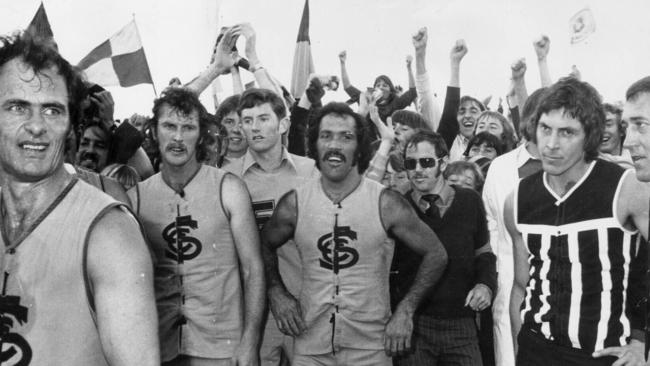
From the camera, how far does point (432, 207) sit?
4926 millimetres

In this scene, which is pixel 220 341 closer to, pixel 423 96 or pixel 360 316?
pixel 360 316

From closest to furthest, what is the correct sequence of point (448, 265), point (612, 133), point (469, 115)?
point (448, 265), point (612, 133), point (469, 115)

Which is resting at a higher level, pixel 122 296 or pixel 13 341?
pixel 122 296

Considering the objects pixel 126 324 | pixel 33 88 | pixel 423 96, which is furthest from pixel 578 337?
pixel 423 96

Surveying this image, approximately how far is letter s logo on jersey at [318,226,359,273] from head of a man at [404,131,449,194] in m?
0.95

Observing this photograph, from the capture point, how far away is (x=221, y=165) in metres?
5.91

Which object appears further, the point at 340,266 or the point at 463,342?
the point at 463,342

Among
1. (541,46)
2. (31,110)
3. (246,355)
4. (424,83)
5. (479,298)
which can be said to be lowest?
(246,355)

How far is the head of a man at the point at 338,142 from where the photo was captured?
4.43 metres

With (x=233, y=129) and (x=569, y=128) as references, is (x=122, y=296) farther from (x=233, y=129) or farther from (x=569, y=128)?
(x=233, y=129)

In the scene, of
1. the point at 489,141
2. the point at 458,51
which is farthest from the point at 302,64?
the point at 489,141

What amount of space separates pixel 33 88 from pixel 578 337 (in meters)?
2.76

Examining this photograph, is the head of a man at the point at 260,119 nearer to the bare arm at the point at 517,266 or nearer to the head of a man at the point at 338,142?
the head of a man at the point at 338,142

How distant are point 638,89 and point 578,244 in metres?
0.81
